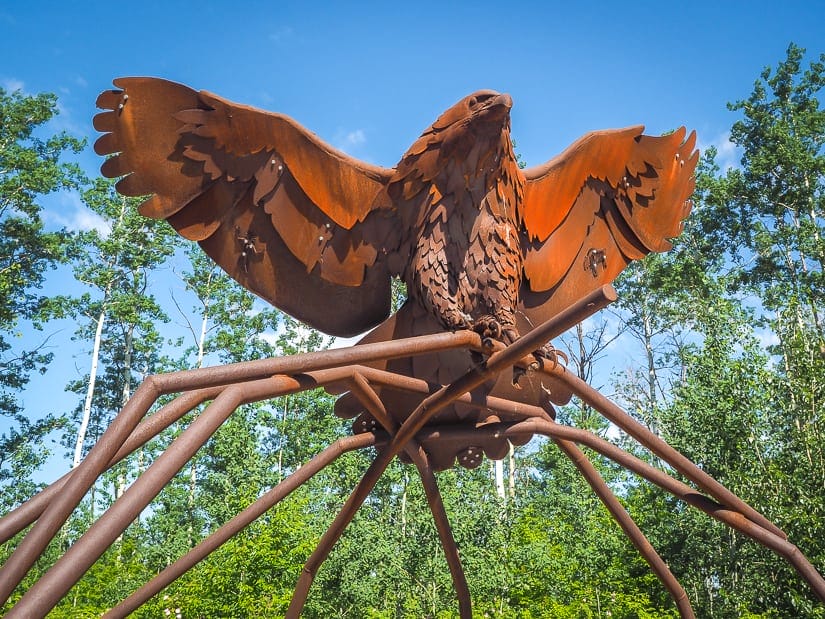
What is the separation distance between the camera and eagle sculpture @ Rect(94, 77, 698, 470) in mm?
3758

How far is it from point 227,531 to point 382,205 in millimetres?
2083

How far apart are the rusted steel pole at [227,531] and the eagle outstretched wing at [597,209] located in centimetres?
134

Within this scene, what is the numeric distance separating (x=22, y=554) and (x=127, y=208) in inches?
750

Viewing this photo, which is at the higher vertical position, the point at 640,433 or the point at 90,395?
the point at 90,395

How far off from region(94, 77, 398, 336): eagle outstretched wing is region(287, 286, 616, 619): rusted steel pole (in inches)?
29.6

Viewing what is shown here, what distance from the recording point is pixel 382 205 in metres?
4.20

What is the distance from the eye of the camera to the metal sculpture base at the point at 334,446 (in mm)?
2363

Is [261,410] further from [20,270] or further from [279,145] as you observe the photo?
[279,145]

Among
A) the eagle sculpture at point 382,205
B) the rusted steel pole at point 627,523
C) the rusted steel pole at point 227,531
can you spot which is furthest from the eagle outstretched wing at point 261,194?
the rusted steel pole at point 627,523

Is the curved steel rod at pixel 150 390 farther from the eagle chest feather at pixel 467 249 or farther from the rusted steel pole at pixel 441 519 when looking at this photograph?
the rusted steel pole at pixel 441 519

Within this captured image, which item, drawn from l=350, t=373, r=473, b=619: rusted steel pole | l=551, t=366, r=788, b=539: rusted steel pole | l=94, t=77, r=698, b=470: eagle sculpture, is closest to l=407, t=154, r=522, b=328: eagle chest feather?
l=94, t=77, r=698, b=470: eagle sculpture

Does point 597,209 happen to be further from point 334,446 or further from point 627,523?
point 334,446

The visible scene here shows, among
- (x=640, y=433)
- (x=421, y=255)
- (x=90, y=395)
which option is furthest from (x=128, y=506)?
(x=90, y=395)

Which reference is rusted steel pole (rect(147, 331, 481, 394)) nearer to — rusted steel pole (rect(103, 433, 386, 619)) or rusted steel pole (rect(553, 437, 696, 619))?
rusted steel pole (rect(103, 433, 386, 619))
